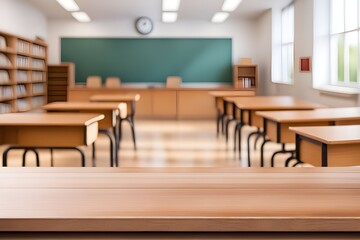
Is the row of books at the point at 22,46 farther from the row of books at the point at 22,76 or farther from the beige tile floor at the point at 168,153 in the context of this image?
the beige tile floor at the point at 168,153

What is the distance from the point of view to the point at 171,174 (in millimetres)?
1658

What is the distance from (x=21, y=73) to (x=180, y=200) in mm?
11838

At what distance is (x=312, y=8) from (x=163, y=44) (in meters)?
6.11

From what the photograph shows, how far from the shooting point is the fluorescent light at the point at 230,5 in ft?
41.9

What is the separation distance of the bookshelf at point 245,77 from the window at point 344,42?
4875mm

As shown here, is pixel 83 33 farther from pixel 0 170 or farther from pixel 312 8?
pixel 0 170

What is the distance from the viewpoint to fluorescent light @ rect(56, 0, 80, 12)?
1273 cm

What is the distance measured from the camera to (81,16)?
15.0m

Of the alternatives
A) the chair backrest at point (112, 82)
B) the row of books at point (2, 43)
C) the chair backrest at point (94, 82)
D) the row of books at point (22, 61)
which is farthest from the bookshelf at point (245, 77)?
the row of books at point (2, 43)

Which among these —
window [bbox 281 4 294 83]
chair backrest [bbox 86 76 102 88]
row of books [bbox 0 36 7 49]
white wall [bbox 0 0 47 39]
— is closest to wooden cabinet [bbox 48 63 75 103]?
chair backrest [bbox 86 76 102 88]

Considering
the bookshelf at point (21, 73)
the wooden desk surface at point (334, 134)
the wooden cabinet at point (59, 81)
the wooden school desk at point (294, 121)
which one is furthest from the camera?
the wooden cabinet at point (59, 81)

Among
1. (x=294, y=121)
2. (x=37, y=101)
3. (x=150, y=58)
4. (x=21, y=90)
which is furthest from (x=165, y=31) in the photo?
(x=294, y=121)

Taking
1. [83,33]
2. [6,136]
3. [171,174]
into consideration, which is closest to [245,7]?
[83,33]

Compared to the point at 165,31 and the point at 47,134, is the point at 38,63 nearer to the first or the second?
the point at 165,31
